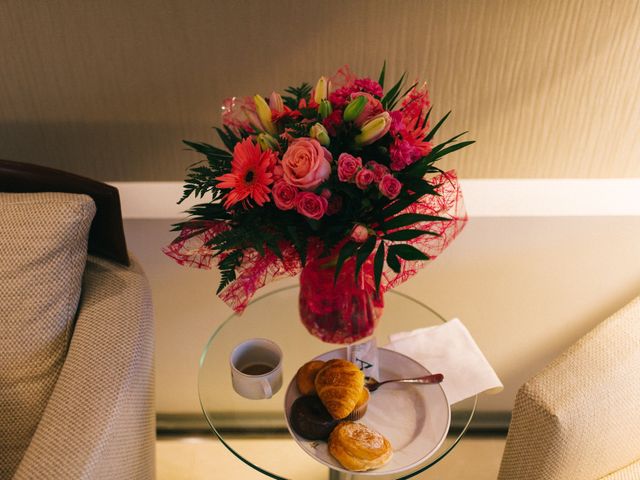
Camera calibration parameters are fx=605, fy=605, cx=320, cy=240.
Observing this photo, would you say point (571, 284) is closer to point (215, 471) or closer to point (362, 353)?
point (362, 353)

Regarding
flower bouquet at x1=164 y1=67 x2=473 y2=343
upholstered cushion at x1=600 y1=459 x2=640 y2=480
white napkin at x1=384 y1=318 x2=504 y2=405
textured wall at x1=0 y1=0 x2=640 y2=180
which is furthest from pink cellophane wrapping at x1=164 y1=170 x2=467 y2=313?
upholstered cushion at x1=600 y1=459 x2=640 y2=480

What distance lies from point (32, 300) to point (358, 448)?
51cm

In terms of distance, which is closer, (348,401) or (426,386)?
(348,401)

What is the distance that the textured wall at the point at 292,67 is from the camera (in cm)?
107

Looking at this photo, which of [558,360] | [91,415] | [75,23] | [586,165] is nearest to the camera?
[91,415]

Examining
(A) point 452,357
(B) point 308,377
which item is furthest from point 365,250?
(A) point 452,357

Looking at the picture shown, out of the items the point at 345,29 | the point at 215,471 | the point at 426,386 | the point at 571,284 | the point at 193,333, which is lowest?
the point at 215,471

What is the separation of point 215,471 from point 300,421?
63 centimetres

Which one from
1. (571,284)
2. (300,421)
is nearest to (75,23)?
(300,421)

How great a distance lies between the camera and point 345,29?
1088 millimetres

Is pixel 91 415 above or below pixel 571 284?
above

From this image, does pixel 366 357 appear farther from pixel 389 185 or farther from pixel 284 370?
pixel 389 185

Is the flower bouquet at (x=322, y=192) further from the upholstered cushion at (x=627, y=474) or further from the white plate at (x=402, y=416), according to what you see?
the upholstered cushion at (x=627, y=474)

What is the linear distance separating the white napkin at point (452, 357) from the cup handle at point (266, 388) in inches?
9.5
